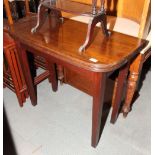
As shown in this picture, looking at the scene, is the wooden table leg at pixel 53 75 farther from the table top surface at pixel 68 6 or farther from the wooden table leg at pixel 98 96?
the wooden table leg at pixel 98 96

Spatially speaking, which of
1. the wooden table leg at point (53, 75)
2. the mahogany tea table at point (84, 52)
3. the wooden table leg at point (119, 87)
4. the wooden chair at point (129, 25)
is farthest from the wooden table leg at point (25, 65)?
the wooden table leg at point (119, 87)

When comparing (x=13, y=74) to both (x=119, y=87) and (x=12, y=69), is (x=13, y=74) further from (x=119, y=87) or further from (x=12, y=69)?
(x=119, y=87)

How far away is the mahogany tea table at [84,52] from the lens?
0.92 metres

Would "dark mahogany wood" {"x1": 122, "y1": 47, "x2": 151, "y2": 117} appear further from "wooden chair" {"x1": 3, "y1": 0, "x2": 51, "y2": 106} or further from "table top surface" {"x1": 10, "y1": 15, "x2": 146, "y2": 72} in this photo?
"wooden chair" {"x1": 3, "y1": 0, "x2": 51, "y2": 106}

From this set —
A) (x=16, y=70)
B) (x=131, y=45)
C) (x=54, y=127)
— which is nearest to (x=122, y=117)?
(x=54, y=127)

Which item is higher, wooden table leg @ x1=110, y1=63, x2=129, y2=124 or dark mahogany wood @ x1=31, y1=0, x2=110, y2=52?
dark mahogany wood @ x1=31, y1=0, x2=110, y2=52

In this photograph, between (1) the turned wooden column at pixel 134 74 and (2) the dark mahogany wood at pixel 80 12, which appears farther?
(1) the turned wooden column at pixel 134 74

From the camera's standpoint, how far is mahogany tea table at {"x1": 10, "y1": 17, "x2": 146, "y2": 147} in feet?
3.02

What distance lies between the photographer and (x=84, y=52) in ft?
3.19

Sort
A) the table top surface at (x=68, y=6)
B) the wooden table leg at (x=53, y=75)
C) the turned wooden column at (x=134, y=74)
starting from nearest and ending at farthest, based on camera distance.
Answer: the table top surface at (x=68, y=6) → the turned wooden column at (x=134, y=74) → the wooden table leg at (x=53, y=75)

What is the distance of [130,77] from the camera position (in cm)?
130

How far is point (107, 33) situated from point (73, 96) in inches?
30.8

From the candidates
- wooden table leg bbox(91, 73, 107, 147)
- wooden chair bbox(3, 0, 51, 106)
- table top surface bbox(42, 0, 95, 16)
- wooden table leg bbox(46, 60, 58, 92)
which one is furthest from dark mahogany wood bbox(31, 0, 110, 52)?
wooden table leg bbox(46, 60, 58, 92)

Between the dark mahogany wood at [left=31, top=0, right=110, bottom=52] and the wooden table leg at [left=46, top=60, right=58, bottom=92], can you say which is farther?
the wooden table leg at [left=46, top=60, right=58, bottom=92]
